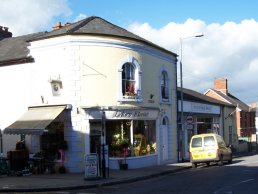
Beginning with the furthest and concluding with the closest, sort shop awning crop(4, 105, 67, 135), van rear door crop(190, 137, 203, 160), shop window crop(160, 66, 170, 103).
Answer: shop window crop(160, 66, 170, 103), van rear door crop(190, 137, 203, 160), shop awning crop(4, 105, 67, 135)

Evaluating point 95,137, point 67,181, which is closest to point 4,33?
point 95,137

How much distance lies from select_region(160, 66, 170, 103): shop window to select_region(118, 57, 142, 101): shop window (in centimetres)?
335

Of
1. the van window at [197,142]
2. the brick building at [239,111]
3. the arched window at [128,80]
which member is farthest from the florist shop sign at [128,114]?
the brick building at [239,111]

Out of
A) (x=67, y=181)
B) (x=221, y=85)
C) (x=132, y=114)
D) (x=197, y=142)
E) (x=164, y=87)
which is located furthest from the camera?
(x=221, y=85)

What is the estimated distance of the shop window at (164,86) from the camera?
2886 centimetres

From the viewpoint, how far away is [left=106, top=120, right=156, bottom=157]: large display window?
24.7 metres

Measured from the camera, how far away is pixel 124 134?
25266 mm

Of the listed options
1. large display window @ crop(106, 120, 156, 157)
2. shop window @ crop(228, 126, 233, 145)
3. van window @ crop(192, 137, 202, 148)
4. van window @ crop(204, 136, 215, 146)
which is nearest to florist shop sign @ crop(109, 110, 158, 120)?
large display window @ crop(106, 120, 156, 157)

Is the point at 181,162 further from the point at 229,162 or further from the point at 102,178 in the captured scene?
the point at 102,178

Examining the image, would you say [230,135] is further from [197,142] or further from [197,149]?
[197,149]

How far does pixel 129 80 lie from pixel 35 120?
5789 millimetres

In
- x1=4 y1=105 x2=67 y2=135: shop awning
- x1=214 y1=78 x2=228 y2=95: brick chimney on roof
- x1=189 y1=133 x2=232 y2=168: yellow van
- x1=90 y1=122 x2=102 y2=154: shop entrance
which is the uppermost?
x1=214 y1=78 x2=228 y2=95: brick chimney on roof

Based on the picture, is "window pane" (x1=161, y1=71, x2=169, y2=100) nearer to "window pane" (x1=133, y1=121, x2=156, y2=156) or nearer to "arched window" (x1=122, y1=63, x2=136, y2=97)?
"window pane" (x1=133, y1=121, x2=156, y2=156)

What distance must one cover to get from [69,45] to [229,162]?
13.1 m
